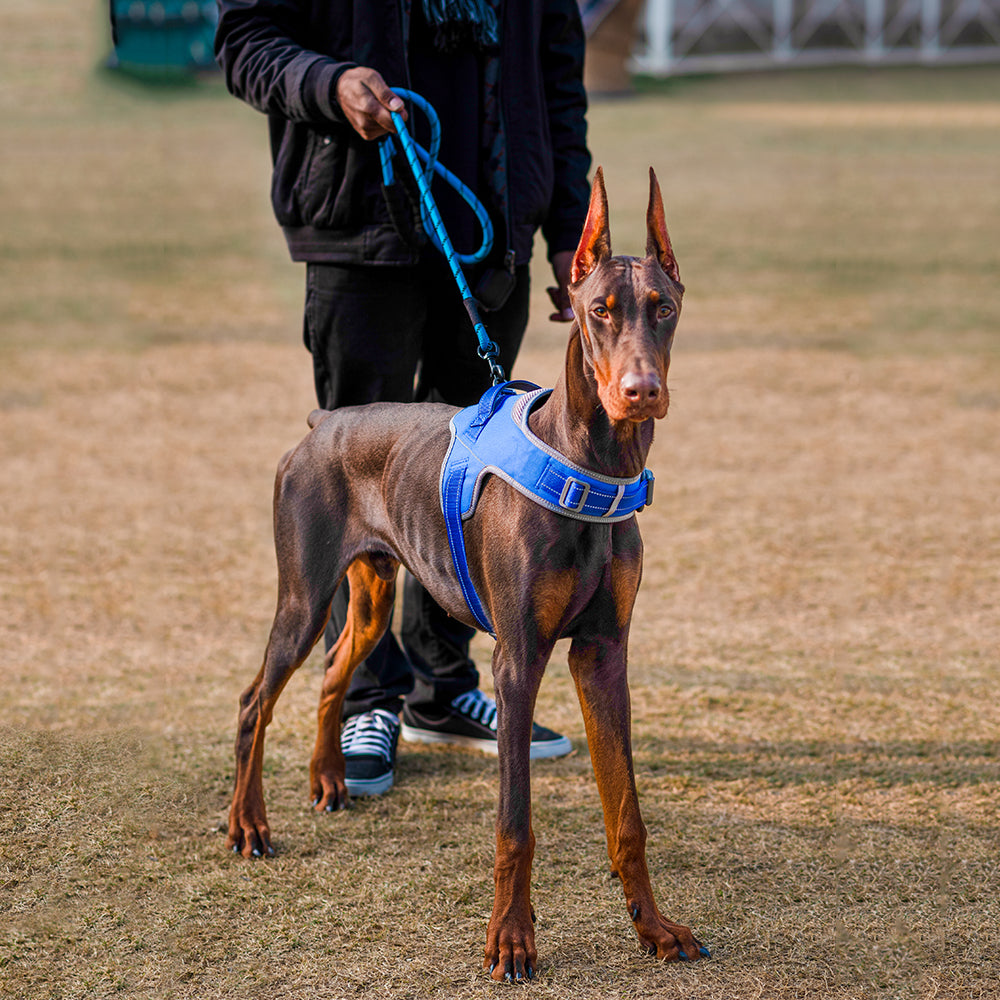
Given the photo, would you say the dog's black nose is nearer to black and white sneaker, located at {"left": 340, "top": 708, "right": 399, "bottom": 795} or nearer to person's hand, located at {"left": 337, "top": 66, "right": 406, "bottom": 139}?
person's hand, located at {"left": 337, "top": 66, "right": 406, "bottom": 139}

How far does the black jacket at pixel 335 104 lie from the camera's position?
3.35 m

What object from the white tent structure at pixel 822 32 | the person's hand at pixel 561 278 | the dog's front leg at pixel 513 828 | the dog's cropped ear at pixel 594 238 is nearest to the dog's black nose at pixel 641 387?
the dog's cropped ear at pixel 594 238

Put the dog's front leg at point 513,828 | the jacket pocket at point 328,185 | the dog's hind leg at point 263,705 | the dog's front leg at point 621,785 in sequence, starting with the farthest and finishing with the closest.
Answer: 1. the jacket pocket at point 328,185
2. the dog's hind leg at point 263,705
3. the dog's front leg at point 621,785
4. the dog's front leg at point 513,828

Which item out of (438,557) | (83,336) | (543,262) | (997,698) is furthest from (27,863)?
(543,262)

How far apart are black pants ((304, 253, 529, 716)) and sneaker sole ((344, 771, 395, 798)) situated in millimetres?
285

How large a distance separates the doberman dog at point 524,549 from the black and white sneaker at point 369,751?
375 millimetres

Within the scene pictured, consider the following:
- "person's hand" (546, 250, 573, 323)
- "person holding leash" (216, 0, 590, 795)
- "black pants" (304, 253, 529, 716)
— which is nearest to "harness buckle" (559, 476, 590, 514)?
"person holding leash" (216, 0, 590, 795)

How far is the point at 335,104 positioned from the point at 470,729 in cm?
189

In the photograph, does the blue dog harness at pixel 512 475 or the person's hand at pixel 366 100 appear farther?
the person's hand at pixel 366 100

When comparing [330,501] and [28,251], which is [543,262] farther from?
[330,501]

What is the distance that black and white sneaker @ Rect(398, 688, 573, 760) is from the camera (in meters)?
3.98

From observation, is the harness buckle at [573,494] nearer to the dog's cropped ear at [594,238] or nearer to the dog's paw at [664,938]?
the dog's cropped ear at [594,238]

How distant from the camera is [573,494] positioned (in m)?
2.72

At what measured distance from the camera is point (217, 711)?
4.27 meters
